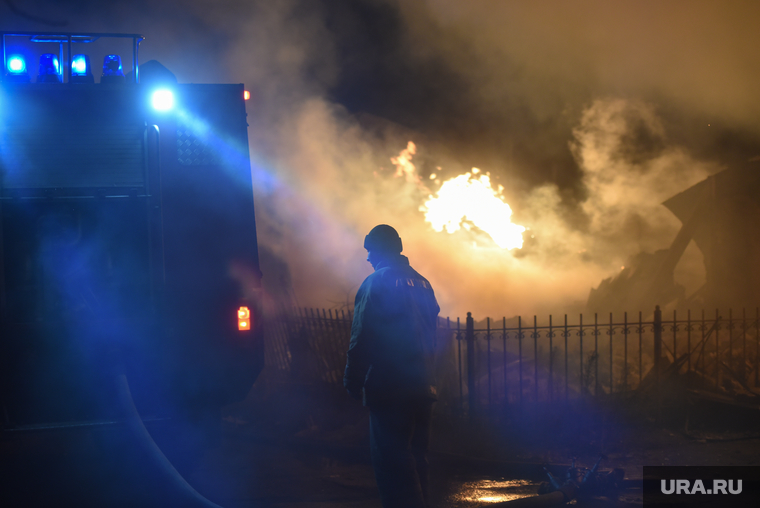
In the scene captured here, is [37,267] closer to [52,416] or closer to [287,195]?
[52,416]

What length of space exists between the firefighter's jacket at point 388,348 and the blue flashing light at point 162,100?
2590mm

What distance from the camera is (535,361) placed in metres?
6.84

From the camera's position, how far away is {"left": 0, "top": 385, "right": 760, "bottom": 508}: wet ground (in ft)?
14.3

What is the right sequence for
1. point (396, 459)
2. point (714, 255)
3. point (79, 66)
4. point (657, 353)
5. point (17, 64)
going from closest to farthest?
1. point (396, 459)
2. point (17, 64)
3. point (79, 66)
4. point (657, 353)
5. point (714, 255)

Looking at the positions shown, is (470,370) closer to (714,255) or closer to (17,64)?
(17,64)

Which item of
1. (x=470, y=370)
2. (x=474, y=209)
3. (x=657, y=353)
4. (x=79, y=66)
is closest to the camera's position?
(x=79, y=66)

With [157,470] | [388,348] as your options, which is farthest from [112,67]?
[388,348]

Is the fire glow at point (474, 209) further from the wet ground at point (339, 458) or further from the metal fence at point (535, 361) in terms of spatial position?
the wet ground at point (339, 458)

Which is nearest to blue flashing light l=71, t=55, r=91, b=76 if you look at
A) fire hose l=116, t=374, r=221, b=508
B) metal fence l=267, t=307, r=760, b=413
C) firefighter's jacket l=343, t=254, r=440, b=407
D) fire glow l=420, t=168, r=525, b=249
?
fire hose l=116, t=374, r=221, b=508

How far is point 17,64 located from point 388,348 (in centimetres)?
403

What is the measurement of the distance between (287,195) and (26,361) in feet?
27.4

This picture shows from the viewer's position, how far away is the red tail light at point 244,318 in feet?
15.1

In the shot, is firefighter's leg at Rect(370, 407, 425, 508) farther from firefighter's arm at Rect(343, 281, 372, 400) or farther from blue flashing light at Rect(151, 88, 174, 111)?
blue flashing light at Rect(151, 88, 174, 111)

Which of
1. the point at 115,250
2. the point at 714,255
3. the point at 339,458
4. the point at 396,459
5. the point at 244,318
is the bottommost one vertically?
the point at 339,458
